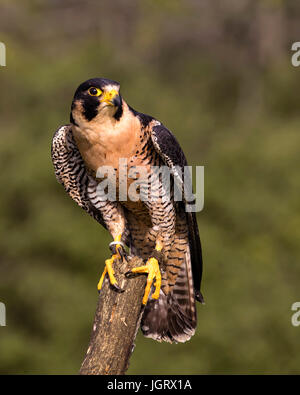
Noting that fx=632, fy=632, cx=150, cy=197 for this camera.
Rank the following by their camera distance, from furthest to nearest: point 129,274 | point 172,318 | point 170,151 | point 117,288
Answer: point 172,318, point 170,151, point 129,274, point 117,288

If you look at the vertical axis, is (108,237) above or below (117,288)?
above

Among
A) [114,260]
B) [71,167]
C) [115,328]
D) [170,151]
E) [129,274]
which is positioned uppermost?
[71,167]

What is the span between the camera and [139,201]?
13.3 ft

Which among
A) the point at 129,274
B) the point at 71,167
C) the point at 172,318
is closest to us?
the point at 129,274

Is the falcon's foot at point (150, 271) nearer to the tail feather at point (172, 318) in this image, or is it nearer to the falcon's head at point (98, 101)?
the tail feather at point (172, 318)

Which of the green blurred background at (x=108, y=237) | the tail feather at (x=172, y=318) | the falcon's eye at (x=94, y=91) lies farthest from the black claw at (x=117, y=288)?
the green blurred background at (x=108, y=237)

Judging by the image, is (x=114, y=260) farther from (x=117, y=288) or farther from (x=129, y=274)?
(x=117, y=288)

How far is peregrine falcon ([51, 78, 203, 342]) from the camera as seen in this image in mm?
3695

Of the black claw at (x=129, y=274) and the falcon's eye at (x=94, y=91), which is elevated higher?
the falcon's eye at (x=94, y=91)

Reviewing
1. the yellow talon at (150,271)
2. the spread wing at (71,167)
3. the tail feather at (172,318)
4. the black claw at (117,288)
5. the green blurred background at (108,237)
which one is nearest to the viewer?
the black claw at (117,288)

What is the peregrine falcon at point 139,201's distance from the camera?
145 inches

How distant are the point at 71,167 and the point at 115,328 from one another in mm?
1223

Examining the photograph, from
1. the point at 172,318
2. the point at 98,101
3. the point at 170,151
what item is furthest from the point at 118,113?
the point at 172,318
